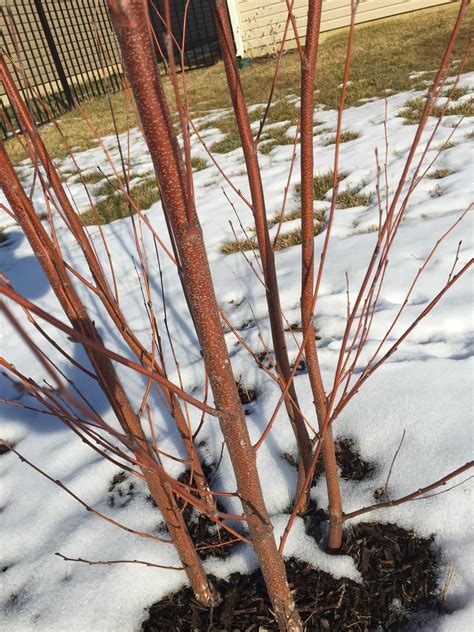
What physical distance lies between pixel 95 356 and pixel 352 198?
9.30ft

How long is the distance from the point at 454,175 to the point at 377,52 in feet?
17.2

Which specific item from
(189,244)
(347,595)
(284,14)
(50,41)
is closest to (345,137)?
(347,595)

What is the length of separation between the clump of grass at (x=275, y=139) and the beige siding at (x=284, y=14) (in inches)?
192

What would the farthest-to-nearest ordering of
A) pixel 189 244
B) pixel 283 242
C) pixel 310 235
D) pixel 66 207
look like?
pixel 283 242 < pixel 310 235 < pixel 66 207 < pixel 189 244

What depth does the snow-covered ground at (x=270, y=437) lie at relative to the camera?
136cm

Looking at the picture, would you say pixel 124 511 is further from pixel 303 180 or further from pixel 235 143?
pixel 235 143

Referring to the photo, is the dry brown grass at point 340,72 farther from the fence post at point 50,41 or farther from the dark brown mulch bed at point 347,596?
the dark brown mulch bed at point 347,596

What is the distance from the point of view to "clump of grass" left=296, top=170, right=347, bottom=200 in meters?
3.57

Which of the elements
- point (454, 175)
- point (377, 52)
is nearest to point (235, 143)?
point (454, 175)

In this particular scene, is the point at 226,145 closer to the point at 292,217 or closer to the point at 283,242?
the point at 292,217

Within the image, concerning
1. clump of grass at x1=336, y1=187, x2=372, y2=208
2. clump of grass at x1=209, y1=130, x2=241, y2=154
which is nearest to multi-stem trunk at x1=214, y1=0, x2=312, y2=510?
clump of grass at x1=336, y1=187, x2=372, y2=208

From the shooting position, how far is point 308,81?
0.79 m

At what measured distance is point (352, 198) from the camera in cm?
339

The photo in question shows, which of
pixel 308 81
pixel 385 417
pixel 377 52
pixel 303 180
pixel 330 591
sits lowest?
pixel 330 591
